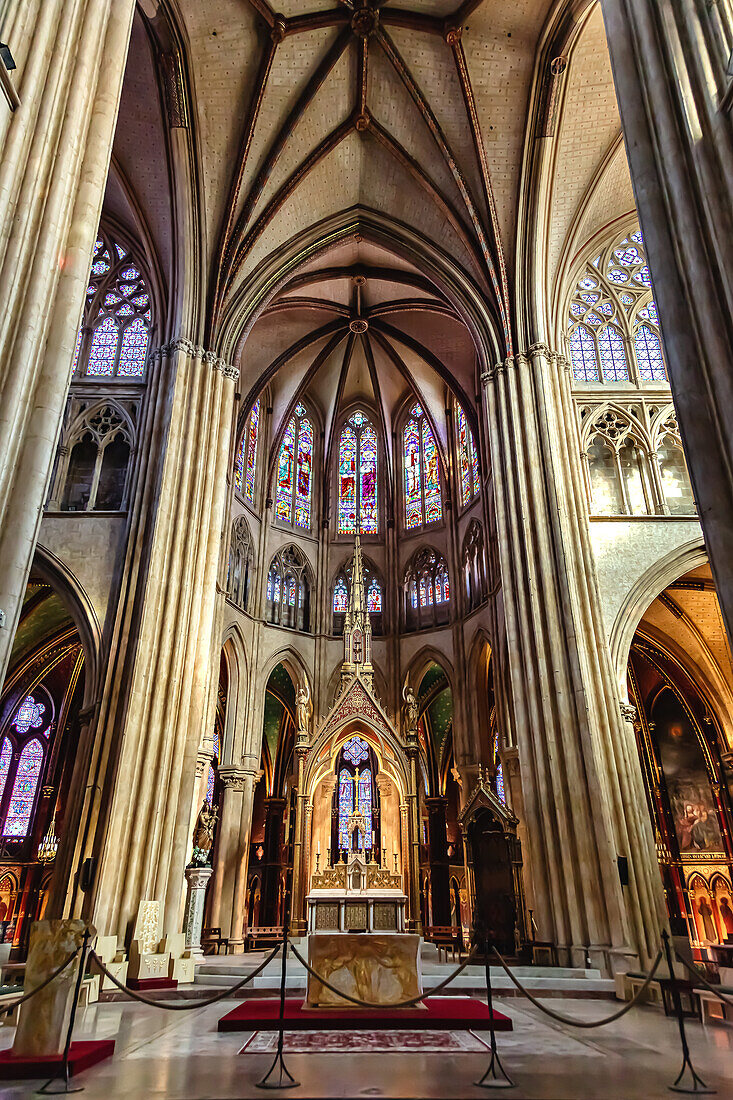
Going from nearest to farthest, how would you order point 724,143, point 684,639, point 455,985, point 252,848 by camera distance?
point 724,143, point 455,985, point 684,639, point 252,848

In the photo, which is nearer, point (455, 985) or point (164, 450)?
point (455, 985)

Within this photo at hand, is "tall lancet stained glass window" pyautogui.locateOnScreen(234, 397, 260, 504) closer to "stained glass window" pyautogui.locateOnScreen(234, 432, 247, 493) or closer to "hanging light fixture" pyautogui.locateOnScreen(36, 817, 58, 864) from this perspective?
"stained glass window" pyautogui.locateOnScreen(234, 432, 247, 493)

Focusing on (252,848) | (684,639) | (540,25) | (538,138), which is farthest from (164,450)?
(252,848)

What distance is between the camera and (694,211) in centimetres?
725

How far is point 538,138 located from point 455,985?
17337mm

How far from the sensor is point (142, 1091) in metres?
4.60

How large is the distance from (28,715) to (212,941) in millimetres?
12089

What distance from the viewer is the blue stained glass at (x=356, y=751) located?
19.2m

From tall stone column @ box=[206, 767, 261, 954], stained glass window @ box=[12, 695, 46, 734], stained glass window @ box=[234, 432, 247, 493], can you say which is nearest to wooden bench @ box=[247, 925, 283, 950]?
tall stone column @ box=[206, 767, 261, 954]

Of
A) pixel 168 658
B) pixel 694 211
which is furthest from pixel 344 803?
pixel 694 211

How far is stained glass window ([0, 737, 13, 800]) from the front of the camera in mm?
25384

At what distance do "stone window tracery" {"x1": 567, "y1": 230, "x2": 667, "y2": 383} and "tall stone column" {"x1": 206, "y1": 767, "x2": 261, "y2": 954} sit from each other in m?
14.4

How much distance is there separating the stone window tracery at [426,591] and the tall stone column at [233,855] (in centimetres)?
748

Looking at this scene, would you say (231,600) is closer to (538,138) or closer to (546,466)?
(546,466)
